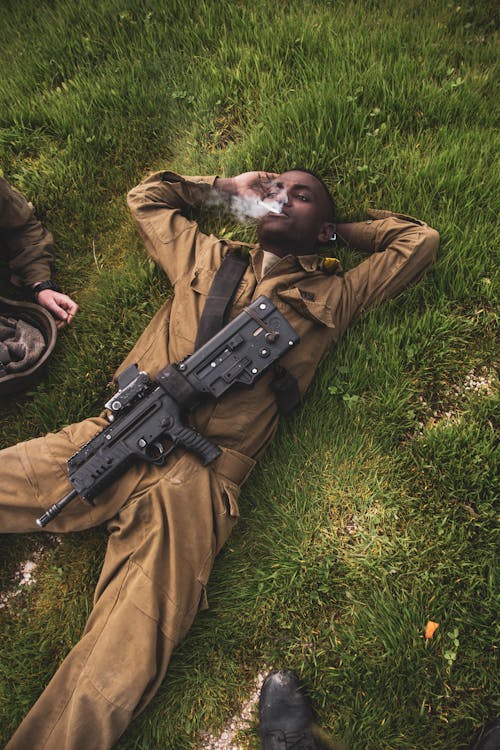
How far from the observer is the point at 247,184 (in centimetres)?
330

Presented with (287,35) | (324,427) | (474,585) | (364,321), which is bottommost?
(474,585)

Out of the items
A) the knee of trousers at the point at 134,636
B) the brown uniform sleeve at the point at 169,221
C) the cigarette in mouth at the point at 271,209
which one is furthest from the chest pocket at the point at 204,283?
the knee of trousers at the point at 134,636

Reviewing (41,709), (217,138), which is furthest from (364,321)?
(41,709)

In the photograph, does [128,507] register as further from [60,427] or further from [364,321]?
[364,321]

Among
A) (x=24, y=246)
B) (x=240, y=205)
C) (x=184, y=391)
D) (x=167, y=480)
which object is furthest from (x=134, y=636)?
(x=240, y=205)

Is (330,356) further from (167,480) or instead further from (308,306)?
(167,480)

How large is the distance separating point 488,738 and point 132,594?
72.6 inches

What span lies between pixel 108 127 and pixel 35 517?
282 cm

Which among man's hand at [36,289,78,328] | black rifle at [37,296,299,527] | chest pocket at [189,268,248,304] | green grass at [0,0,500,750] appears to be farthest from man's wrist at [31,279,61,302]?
black rifle at [37,296,299,527]

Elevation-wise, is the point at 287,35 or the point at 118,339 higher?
the point at 287,35

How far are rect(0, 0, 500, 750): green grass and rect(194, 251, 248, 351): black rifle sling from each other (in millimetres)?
602

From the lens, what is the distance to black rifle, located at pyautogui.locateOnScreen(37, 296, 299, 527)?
2.60 metres

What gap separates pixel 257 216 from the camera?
3.38 metres

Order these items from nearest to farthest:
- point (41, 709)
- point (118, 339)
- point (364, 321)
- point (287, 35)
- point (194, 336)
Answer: point (41, 709)
point (194, 336)
point (364, 321)
point (118, 339)
point (287, 35)
